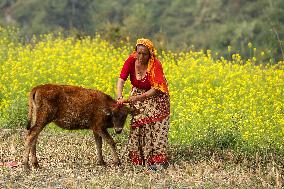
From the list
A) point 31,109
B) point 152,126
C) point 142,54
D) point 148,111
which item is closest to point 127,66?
point 142,54

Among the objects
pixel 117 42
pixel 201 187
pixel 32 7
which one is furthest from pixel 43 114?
pixel 32 7

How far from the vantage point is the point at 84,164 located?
9.17 metres

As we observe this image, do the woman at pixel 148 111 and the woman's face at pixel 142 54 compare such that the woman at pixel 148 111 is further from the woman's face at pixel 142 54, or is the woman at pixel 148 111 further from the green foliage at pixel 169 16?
the green foliage at pixel 169 16

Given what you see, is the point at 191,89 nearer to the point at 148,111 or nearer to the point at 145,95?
the point at 148,111

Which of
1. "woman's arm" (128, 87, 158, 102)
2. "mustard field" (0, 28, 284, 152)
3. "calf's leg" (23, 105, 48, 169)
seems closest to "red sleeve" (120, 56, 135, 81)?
"woman's arm" (128, 87, 158, 102)

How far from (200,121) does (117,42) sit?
9474 mm

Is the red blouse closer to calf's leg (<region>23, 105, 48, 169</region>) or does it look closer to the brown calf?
the brown calf

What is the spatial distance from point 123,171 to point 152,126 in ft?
2.61

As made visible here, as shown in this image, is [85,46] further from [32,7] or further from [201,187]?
[32,7]

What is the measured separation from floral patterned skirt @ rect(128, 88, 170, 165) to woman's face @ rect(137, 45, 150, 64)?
455 mm

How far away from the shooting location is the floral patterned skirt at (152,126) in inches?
359

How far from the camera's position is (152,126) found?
9.16 metres

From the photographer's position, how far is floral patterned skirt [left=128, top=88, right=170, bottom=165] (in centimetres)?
912

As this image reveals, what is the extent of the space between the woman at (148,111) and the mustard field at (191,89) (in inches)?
38.3
